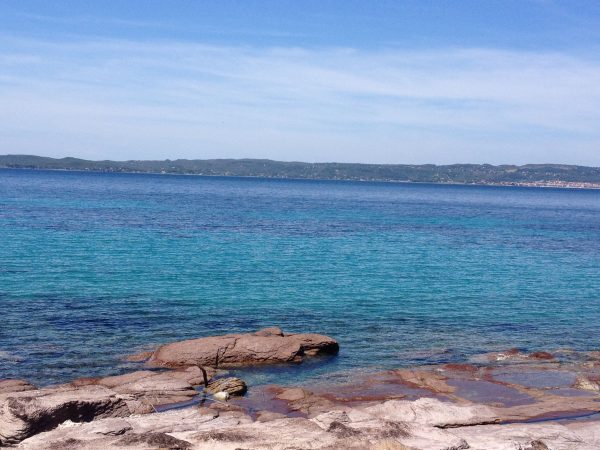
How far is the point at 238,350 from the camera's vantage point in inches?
924

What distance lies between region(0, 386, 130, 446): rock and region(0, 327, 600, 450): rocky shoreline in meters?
0.02

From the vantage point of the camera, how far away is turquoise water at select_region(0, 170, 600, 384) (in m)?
25.0

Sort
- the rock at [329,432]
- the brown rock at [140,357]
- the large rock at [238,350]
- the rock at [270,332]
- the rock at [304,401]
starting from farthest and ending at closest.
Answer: the rock at [270,332] < the brown rock at [140,357] < the large rock at [238,350] < the rock at [304,401] < the rock at [329,432]

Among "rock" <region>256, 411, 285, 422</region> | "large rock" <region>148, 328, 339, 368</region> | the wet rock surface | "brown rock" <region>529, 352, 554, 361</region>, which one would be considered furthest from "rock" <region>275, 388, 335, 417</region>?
"brown rock" <region>529, 352, 554, 361</region>

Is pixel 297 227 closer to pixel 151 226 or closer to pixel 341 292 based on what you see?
pixel 151 226

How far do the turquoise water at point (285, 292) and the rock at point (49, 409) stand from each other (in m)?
4.84

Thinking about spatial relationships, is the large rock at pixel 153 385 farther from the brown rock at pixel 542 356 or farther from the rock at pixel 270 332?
the brown rock at pixel 542 356

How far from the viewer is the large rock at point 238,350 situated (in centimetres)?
2294

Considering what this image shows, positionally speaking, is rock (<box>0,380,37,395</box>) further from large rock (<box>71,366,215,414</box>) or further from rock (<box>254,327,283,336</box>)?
rock (<box>254,327,283,336</box>)

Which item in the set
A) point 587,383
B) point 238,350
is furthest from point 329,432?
point 587,383

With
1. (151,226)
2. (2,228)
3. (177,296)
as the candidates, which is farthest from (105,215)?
(177,296)

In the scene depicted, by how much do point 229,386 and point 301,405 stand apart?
2.29 metres

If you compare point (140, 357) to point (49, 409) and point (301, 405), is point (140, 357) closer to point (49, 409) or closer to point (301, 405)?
point (301, 405)

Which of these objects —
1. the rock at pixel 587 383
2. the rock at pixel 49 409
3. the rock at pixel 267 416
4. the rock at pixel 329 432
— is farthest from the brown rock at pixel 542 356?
the rock at pixel 49 409
